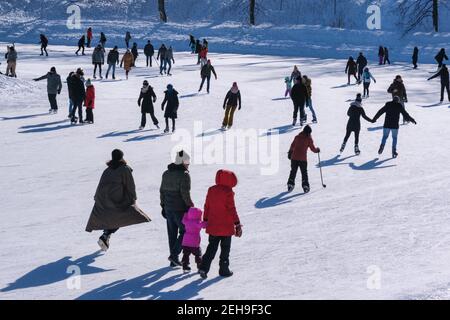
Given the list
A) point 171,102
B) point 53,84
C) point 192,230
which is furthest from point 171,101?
point 192,230

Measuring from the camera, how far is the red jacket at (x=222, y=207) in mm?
7957

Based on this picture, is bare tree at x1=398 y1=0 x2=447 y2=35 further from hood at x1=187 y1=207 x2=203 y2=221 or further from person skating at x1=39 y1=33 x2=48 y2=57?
hood at x1=187 y1=207 x2=203 y2=221

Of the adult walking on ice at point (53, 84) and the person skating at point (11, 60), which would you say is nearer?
the adult walking on ice at point (53, 84)

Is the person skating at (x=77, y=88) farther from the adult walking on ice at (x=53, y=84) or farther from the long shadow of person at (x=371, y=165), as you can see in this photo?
the long shadow of person at (x=371, y=165)

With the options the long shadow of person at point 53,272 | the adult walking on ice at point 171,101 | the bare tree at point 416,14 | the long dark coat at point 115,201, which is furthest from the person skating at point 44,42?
the long shadow of person at point 53,272

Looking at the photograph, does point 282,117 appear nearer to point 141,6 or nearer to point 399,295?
point 399,295

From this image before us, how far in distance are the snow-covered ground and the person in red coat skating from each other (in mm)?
237

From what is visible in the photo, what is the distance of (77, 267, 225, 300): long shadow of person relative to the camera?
7824mm

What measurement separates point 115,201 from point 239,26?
38.5m

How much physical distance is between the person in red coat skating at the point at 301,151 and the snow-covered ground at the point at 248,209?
0.24 m

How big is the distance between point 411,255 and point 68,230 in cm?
458

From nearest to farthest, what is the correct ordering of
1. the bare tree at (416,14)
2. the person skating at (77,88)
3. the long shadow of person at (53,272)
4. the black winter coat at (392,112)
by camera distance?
1. the long shadow of person at (53,272)
2. the black winter coat at (392,112)
3. the person skating at (77,88)
4. the bare tree at (416,14)

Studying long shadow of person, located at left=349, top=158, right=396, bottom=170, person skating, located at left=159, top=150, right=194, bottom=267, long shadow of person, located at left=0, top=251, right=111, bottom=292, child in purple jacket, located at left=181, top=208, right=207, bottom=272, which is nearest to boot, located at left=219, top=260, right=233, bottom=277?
child in purple jacket, located at left=181, top=208, right=207, bottom=272

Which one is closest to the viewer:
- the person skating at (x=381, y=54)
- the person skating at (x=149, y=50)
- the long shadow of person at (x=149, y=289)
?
the long shadow of person at (x=149, y=289)
